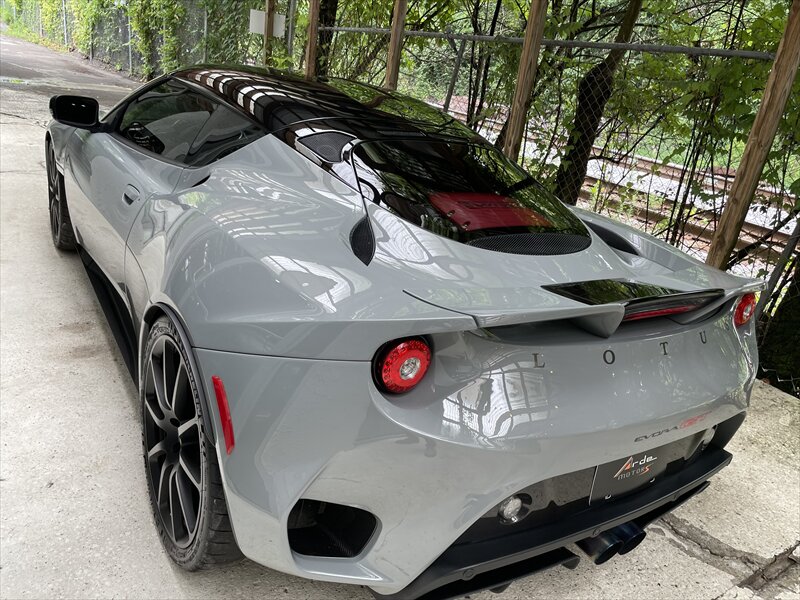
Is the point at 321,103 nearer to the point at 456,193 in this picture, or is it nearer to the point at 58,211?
the point at 456,193

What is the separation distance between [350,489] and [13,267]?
3.25 meters

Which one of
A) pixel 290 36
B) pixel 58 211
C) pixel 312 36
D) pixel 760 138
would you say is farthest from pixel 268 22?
pixel 760 138

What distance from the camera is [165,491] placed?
76.3 inches

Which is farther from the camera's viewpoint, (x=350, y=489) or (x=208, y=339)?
(x=208, y=339)

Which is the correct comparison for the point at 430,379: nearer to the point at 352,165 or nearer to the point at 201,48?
the point at 352,165

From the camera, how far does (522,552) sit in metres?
1.53

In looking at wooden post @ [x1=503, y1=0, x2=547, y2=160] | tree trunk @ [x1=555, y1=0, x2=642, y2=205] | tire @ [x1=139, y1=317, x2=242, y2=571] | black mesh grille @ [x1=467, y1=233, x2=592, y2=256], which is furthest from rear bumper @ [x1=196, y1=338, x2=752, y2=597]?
tree trunk @ [x1=555, y1=0, x2=642, y2=205]

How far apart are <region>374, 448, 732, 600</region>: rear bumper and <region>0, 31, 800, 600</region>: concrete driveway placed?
362mm

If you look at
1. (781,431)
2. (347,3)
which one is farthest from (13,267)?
(347,3)

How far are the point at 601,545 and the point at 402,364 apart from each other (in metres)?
0.87

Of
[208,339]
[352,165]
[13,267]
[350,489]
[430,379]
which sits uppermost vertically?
[352,165]

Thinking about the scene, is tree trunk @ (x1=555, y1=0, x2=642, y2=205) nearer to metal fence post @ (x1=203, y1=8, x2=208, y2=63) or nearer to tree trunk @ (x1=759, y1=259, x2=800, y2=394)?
tree trunk @ (x1=759, y1=259, x2=800, y2=394)

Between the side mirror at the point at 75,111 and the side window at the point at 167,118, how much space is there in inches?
5.8

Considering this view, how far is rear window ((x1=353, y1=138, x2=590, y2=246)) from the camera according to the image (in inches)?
73.1
